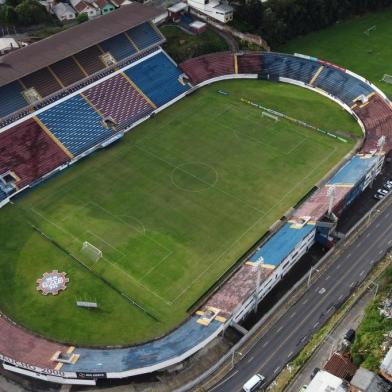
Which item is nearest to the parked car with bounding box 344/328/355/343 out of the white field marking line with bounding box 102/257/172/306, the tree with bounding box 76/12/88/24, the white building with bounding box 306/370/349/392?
the white building with bounding box 306/370/349/392

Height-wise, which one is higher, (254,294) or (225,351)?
(254,294)

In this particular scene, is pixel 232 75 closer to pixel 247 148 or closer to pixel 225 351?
pixel 247 148

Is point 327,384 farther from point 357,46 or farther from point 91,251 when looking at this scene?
point 357,46

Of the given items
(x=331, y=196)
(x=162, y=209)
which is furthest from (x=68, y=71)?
(x=331, y=196)

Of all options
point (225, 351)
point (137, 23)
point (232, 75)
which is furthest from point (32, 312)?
point (232, 75)

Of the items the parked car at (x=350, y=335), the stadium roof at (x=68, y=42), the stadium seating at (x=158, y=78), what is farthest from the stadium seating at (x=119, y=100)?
the parked car at (x=350, y=335)

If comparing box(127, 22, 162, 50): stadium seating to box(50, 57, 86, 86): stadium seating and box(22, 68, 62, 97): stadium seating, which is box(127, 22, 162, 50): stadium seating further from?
box(22, 68, 62, 97): stadium seating
